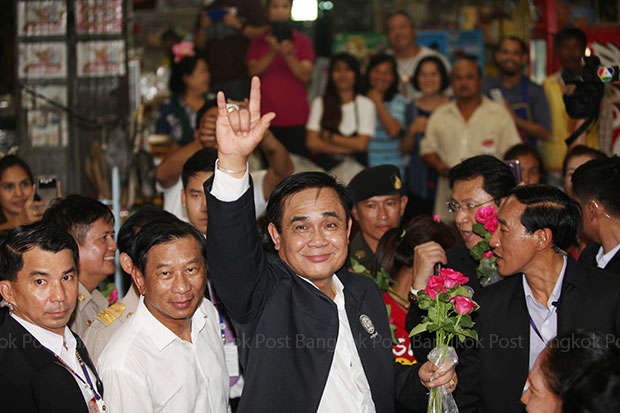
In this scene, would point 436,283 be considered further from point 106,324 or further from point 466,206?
point 106,324

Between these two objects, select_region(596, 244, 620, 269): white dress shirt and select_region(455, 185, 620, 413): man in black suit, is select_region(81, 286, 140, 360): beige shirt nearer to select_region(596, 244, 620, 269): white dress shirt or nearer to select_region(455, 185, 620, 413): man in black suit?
select_region(455, 185, 620, 413): man in black suit

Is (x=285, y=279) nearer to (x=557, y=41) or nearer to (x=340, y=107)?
(x=340, y=107)

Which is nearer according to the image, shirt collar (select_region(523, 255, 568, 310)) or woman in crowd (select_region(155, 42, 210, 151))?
shirt collar (select_region(523, 255, 568, 310))

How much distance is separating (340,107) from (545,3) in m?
2.34

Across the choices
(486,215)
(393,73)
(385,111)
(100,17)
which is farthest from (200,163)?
(100,17)

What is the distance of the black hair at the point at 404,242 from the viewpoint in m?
3.52

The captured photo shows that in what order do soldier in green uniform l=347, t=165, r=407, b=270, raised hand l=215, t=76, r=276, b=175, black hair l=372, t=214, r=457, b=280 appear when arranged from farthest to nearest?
1. soldier in green uniform l=347, t=165, r=407, b=270
2. black hair l=372, t=214, r=457, b=280
3. raised hand l=215, t=76, r=276, b=175

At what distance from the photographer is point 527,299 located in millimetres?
2803

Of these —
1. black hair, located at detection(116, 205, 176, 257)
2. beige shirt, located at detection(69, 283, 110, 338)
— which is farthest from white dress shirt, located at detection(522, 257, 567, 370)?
beige shirt, located at detection(69, 283, 110, 338)

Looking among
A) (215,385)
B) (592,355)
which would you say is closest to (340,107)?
(215,385)

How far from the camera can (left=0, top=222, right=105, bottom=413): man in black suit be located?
2.29 metres

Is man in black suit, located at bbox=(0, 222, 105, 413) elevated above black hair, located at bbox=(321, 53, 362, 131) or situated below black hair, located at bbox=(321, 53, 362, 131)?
below

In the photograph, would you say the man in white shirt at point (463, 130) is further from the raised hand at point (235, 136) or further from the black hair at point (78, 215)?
the raised hand at point (235, 136)

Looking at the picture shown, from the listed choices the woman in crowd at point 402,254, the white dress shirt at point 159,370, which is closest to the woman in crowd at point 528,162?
the woman in crowd at point 402,254
